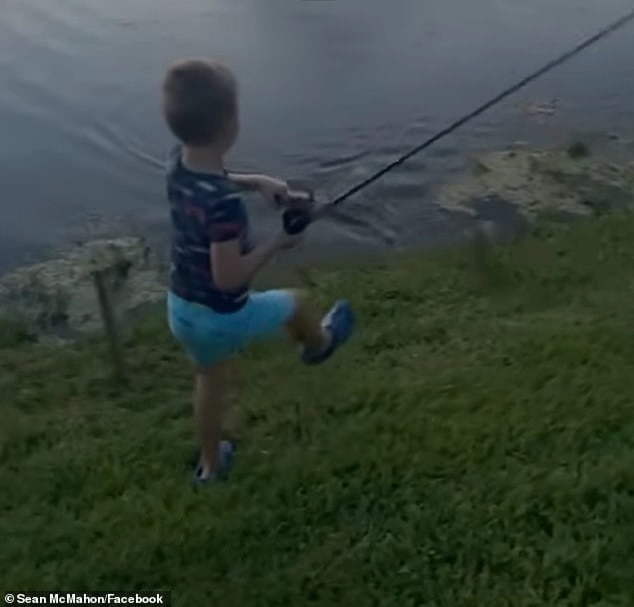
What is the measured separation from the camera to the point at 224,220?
331 centimetres

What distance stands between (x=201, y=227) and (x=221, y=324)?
0.94 ft

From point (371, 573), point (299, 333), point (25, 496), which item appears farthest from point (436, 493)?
point (25, 496)

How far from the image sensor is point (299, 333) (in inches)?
151

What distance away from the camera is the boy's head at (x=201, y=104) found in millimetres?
3316

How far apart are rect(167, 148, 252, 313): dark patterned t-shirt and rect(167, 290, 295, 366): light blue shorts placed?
3 cm

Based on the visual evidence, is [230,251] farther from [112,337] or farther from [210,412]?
[112,337]

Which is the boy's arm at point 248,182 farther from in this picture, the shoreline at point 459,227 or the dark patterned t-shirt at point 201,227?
the shoreline at point 459,227

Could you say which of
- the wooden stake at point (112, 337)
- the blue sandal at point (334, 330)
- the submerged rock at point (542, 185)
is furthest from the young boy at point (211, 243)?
the submerged rock at point (542, 185)

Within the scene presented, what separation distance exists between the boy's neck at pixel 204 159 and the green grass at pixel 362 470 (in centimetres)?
90

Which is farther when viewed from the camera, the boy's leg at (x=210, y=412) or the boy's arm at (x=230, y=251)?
the boy's leg at (x=210, y=412)

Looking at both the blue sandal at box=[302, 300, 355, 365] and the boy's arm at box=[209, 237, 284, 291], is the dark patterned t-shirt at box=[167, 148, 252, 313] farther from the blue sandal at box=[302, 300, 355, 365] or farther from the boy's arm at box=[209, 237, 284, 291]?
the blue sandal at box=[302, 300, 355, 365]

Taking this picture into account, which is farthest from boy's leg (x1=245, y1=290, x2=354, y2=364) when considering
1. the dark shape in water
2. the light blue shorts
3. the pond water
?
the dark shape in water

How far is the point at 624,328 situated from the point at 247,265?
1609 mm

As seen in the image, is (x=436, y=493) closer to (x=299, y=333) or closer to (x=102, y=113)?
(x=299, y=333)
